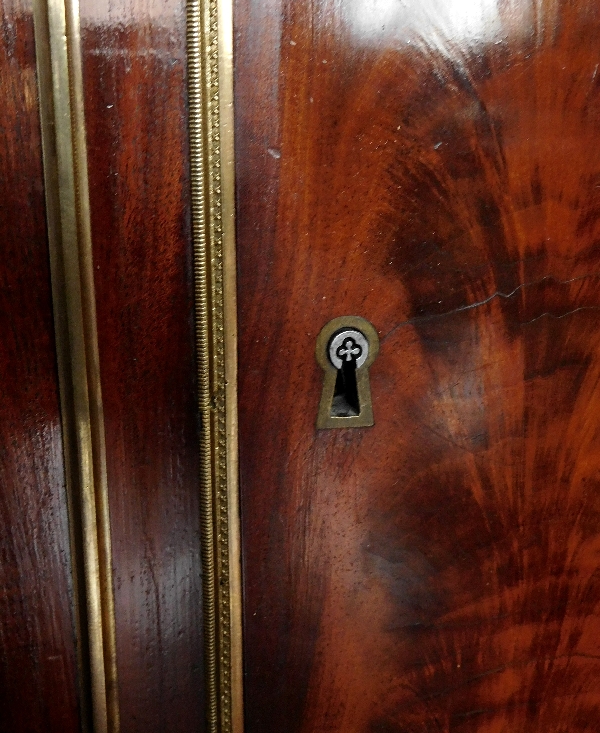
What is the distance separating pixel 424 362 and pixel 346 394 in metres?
0.07

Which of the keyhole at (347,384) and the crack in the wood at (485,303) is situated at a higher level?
the crack in the wood at (485,303)

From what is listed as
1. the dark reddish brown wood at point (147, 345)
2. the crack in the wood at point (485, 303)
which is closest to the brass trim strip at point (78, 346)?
the dark reddish brown wood at point (147, 345)

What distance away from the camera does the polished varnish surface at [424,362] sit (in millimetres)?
574

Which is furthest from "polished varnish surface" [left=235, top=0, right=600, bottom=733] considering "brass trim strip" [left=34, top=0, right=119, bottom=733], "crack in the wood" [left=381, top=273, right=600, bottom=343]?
"brass trim strip" [left=34, top=0, right=119, bottom=733]

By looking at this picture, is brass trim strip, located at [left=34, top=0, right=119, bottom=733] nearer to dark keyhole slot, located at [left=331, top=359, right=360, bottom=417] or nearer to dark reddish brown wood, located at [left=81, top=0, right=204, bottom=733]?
dark reddish brown wood, located at [left=81, top=0, right=204, bottom=733]

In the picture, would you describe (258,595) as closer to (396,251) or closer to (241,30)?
(396,251)

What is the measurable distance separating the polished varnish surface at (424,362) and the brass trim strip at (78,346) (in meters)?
0.11

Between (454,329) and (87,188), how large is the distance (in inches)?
11.8

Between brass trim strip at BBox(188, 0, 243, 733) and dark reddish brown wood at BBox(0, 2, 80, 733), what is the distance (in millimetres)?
111

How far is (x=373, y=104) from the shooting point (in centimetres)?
58

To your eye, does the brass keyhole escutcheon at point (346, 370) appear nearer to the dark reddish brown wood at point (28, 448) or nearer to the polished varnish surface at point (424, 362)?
the polished varnish surface at point (424, 362)

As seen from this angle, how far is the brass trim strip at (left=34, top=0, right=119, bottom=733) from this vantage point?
539mm

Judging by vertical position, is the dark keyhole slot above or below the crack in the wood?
below

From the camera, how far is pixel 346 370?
2.09ft
